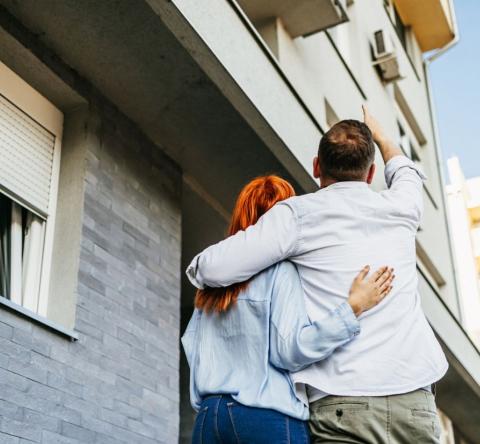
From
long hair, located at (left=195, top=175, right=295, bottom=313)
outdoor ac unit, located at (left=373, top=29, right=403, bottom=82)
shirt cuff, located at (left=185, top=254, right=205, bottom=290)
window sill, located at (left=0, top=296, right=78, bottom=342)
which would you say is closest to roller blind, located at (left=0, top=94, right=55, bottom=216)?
window sill, located at (left=0, top=296, right=78, bottom=342)

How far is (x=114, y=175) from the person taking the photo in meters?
6.39

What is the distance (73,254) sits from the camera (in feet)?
18.6

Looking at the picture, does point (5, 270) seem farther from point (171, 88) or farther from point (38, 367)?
point (171, 88)

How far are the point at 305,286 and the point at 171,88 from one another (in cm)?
383

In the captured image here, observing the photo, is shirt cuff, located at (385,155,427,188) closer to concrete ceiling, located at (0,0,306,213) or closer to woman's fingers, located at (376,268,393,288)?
woman's fingers, located at (376,268,393,288)

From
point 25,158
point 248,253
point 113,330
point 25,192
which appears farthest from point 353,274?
point 25,158

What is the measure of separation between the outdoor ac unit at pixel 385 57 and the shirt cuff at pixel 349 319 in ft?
35.7

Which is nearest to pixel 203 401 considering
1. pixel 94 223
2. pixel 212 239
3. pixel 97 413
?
pixel 97 413

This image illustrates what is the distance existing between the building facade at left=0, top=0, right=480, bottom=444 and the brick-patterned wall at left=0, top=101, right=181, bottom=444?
0.04ft

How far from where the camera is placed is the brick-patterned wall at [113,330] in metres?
4.83

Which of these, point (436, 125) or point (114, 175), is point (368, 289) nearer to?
point (114, 175)

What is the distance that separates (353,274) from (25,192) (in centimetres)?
354

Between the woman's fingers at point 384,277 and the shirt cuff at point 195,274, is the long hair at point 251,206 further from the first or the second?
the woman's fingers at point 384,277

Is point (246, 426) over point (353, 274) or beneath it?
beneath
